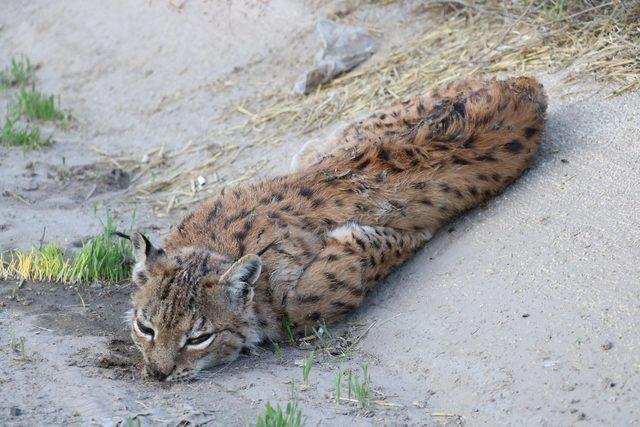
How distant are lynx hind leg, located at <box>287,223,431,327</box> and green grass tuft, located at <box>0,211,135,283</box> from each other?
176cm

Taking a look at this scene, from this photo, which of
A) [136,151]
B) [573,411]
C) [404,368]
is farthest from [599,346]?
[136,151]

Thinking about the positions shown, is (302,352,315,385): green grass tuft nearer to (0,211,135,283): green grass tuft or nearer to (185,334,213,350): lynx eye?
(185,334,213,350): lynx eye

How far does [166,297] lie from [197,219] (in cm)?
113

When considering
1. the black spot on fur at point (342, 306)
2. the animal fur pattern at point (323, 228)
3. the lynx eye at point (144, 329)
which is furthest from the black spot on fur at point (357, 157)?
the lynx eye at point (144, 329)

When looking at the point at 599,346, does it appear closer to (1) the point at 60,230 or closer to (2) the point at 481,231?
(2) the point at 481,231

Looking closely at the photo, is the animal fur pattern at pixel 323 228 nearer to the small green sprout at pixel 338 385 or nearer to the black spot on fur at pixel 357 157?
the black spot on fur at pixel 357 157

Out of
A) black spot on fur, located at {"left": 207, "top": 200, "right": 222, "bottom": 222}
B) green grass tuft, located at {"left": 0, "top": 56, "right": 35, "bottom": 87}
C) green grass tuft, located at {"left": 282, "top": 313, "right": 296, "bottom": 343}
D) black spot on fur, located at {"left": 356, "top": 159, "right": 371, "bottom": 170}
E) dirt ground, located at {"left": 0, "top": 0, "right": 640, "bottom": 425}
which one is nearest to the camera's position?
dirt ground, located at {"left": 0, "top": 0, "right": 640, "bottom": 425}

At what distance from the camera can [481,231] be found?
772 centimetres

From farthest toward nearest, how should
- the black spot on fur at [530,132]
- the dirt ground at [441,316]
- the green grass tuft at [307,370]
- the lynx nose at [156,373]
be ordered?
the black spot on fur at [530,132], the lynx nose at [156,373], the green grass tuft at [307,370], the dirt ground at [441,316]

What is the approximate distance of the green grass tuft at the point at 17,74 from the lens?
13.4 meters

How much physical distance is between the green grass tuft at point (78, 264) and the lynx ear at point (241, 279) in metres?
1.65

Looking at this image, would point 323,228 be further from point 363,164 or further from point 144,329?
point 144,329

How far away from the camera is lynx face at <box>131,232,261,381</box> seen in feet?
21.3

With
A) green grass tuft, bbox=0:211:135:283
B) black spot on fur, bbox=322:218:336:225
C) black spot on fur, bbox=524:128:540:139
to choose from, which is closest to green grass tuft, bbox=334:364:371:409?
black spot on fur, bbox=322:218:336:225
